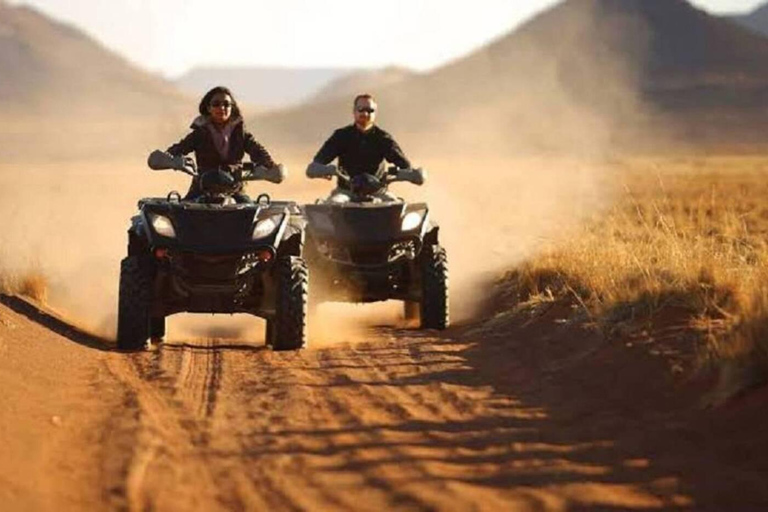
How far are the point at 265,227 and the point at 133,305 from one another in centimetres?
118

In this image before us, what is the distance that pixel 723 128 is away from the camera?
420 feet

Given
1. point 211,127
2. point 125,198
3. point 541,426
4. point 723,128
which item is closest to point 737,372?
point 541,426

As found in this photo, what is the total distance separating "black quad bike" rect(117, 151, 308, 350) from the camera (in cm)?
1233

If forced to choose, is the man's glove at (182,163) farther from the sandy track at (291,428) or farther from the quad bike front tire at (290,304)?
the sandy track at (291,428)

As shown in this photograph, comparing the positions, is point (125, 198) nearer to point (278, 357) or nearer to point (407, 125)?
point (278, 357)

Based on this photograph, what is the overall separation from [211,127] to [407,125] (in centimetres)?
12310

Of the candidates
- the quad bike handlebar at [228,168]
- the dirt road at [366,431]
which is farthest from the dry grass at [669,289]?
the quad bike handlebar at [228,168]

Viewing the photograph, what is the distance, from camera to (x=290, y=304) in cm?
1249

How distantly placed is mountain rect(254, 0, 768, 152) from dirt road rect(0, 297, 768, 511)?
321ft

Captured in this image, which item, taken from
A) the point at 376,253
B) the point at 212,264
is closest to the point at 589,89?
the point at 376,253

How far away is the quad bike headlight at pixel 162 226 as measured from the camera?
12320mm

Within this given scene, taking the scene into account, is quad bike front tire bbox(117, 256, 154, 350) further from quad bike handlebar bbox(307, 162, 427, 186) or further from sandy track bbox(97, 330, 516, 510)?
quad bike handlebar bbox(307, 162, 427, 186)

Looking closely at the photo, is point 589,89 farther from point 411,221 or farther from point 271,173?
point 271,173

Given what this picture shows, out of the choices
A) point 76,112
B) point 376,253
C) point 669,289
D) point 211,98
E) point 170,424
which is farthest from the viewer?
point 76,112
